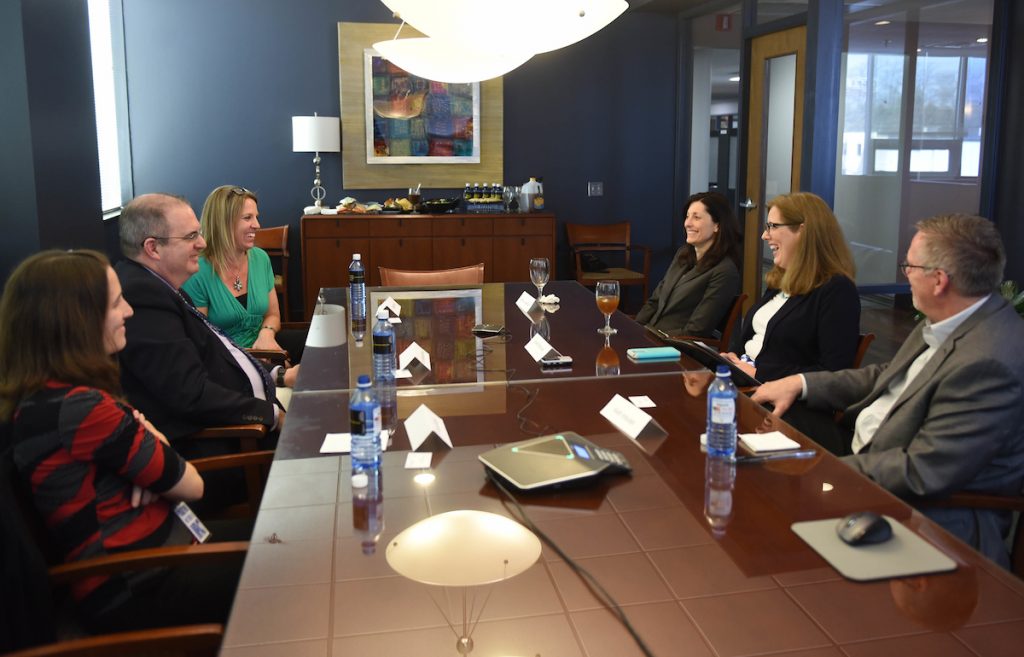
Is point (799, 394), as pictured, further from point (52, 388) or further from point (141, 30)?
point (141, 30)

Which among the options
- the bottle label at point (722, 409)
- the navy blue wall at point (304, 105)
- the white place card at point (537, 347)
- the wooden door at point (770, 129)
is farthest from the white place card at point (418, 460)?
the navy blue wall at point (304, 105)

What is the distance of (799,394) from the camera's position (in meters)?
2.82

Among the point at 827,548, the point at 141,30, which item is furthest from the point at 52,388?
the point at 141,30

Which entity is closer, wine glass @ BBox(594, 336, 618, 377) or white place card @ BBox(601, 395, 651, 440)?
white place card @ BBox(601, 395, 651, 440)

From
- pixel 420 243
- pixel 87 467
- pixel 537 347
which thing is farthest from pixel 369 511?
pixel 420 243

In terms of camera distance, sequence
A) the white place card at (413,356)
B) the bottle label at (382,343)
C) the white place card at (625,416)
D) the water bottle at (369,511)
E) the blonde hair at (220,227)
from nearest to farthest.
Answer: the water bottle at (369,511) < the white place card at (625,416) < the bottle label at (382,343) < the white place card at (413,356) < the blonde hair at (220,227)

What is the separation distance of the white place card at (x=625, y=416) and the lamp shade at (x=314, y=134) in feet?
16.3

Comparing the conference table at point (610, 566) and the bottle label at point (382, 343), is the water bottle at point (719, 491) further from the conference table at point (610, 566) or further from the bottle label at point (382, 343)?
the bottle label at point (382, 343)

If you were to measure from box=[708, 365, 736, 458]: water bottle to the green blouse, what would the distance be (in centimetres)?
252

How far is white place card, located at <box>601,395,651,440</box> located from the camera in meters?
2.14

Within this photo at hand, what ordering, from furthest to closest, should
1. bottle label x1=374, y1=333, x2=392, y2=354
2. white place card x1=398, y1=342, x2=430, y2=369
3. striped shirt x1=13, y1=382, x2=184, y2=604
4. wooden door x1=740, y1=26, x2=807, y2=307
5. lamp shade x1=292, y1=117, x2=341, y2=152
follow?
lamp shade x1=292, y1=117, x2=341, y2=152 → wooden door x1=740, y1=26, x2=807, y2=307 → white place card x1=398, y1=342, x2=430, y2=369 → bottle label x1=374, y1=333, x2=392, y2=354 → striped shirt x1=13, y1=382, x2=184, y2=604

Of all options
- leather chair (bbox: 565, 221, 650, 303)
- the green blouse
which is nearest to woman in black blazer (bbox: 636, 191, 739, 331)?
the green blouse

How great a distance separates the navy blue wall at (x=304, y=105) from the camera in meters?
6.85

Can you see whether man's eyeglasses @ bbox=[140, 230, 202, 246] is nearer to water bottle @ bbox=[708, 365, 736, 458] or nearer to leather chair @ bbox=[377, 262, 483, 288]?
water bottle @ bbox=[708, 365, 736, 458]
